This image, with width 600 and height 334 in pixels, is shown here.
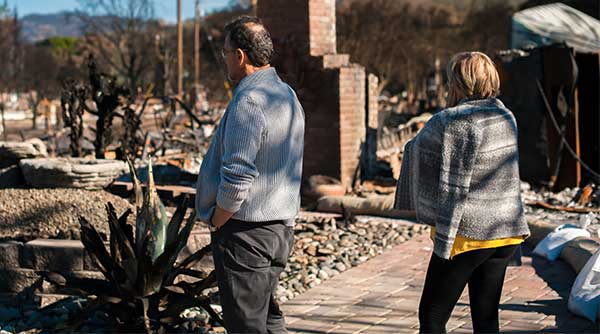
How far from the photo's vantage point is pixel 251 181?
295cm

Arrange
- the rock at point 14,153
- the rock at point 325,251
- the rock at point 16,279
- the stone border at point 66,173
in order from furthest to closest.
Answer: the rock at point 14,153, the rock at point 325,251, the stone border at point 66,173, the rock at point 16,279

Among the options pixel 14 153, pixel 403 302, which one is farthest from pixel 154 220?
pixel 14 153

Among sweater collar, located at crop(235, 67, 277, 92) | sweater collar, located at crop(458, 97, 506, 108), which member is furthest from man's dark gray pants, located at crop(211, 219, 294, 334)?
sweater collar, located at crop(458, 97, 506, 108)

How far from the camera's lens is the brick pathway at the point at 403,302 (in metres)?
4.64

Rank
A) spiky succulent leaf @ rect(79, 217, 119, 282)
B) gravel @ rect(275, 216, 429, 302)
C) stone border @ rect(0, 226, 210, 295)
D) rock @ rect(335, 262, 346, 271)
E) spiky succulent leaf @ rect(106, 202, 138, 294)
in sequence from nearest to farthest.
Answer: spiky succulent leaf @ rect(106, 202, 138, 294), spiky succulent leaf @ rect(79, 217, 119, 282), stone border @ rect(0, 226, 210, 295), gravel @ rect(275, 216, 429, 302), rock @ rect(335, 262, 346, 271)

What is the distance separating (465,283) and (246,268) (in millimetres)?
879

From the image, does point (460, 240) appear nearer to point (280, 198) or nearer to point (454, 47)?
point (280, 198)

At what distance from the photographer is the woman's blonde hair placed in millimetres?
3137

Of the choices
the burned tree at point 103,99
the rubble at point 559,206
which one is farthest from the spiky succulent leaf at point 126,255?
the burned tree at point 103,99

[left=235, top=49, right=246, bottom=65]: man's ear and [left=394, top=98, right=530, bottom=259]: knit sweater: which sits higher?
[left=235, top=49, right=246, bottom=65]: man's ear

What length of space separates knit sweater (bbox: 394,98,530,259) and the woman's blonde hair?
0.14 feet

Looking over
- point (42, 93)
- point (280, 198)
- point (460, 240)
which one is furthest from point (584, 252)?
point (42, 93)

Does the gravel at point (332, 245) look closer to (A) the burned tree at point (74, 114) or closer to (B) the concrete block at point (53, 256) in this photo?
(B) the concrete block at point (53, 256)

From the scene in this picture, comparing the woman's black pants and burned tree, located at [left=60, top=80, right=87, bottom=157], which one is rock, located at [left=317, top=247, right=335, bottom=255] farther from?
burned tree, located at [left=60, top=80, right=87, bottom=157]
